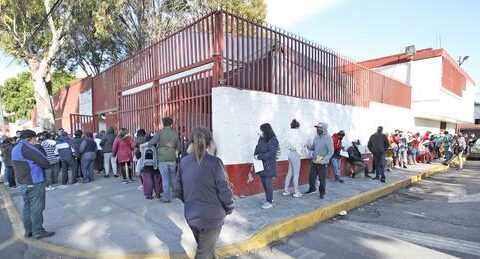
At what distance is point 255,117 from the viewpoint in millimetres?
7785

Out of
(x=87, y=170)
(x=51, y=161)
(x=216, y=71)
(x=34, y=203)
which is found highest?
(x=216, y=71)

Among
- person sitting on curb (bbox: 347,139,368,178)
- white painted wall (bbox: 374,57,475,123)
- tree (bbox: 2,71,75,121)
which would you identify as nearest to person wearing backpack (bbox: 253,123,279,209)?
person sitting on curb (bbox: 347,139,368,178)

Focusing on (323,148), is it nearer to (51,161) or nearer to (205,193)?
(205,193)

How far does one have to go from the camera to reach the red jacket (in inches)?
373

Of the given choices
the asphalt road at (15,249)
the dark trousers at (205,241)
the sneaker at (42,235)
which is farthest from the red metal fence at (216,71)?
the dark trousers at (205,241)

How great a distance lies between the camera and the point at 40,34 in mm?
18016

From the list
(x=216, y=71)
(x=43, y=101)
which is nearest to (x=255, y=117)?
(x=216, y=71)

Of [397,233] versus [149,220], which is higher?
[149,220]

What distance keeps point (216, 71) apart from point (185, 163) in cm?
418

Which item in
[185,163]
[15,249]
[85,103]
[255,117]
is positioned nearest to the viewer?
[185,163]

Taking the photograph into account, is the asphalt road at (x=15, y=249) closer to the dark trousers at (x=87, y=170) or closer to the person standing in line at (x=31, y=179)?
the person standing in line at (x=31, y=179)

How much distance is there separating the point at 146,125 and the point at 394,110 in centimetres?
1130

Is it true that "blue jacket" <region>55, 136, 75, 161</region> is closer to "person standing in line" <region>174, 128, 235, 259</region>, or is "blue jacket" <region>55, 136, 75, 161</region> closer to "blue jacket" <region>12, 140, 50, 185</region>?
"blue jacket" <region>12, 140, 50, 185</region>

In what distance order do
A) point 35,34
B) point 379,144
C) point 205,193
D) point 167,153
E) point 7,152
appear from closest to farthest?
point 205,193, point 167,153, point 379,144, point 7,152, point 35,34
